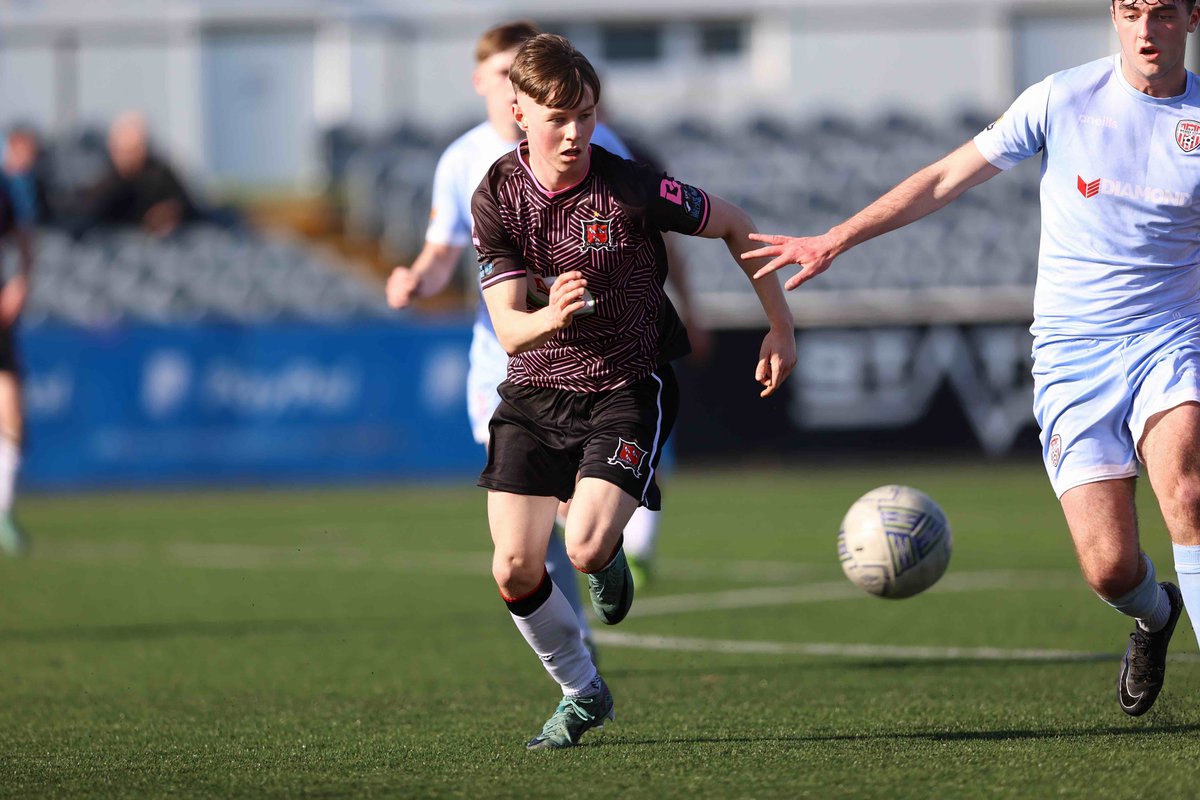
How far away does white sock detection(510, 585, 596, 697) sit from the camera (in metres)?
5.13

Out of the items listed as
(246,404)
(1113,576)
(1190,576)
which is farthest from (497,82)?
(246,404)

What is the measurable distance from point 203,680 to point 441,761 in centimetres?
216

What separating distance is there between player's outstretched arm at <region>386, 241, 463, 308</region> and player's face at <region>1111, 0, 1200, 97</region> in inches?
108

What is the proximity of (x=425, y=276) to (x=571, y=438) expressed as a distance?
1.67m

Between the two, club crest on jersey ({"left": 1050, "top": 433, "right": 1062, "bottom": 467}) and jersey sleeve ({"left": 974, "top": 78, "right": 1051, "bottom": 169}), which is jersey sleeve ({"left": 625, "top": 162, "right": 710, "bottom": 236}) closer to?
jersey sleeve ({"left": 974, "top": 78, "right": 1051, "bottom": 169})

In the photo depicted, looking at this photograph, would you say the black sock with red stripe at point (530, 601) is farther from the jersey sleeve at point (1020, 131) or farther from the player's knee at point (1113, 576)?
the jersey sleeve at point (1020, 131)

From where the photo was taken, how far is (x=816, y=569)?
407 inches

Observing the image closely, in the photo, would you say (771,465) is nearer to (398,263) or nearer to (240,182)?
(398,263)

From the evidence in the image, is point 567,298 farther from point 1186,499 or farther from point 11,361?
point 11,361

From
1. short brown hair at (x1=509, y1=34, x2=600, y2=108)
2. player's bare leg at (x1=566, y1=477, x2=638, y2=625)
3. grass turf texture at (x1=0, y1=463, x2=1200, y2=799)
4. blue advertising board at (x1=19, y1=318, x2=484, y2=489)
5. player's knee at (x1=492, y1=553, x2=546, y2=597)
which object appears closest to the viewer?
grass turf texture at (x1=0, y1=463, x2=1200, y2=799)

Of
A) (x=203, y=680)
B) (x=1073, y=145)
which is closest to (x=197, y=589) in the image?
(x=203, y=680)

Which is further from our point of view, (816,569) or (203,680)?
(816,569)

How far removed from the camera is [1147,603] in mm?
5160

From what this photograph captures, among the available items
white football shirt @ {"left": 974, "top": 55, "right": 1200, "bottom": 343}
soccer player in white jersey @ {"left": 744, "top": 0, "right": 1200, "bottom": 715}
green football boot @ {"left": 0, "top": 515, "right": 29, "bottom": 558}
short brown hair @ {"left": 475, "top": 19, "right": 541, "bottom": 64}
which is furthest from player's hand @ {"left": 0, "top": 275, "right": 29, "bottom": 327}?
white football shirt @ {"left": 974, "top": 55, "right": 1200, "bottom": 343}
